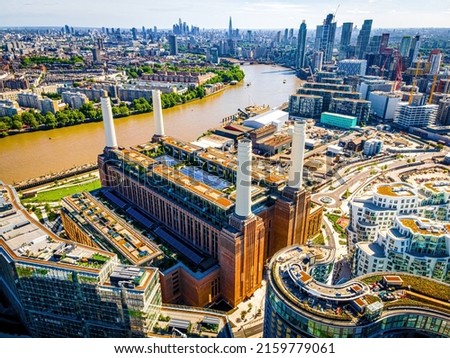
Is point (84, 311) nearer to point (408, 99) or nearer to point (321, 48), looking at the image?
point (408, 99)

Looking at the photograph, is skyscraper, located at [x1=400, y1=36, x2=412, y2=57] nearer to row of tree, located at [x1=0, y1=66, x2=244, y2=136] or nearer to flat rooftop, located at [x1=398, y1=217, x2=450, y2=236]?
row of tree, located at [x1=0, y1=66, x2=244, y2=136]

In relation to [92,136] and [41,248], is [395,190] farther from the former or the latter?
[92,136]

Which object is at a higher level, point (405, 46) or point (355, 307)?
point (405, 46)

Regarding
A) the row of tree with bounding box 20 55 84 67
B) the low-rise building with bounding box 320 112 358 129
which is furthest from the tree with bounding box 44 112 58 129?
the row of tree with bounding box 20 55 84 67

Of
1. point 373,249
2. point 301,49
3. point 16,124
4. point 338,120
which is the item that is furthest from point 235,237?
point 301,49

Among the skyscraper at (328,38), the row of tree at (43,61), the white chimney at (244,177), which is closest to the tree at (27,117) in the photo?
the white chimney at (244,177)
